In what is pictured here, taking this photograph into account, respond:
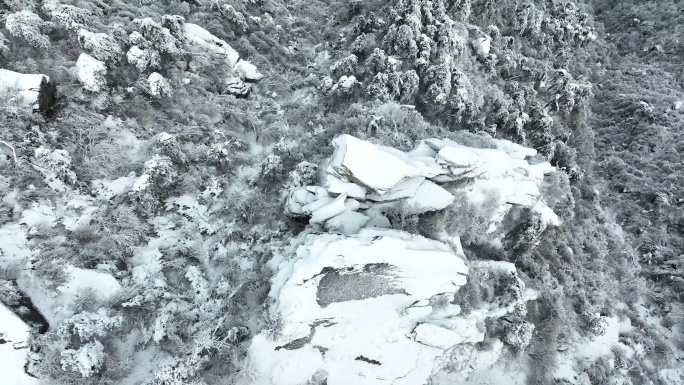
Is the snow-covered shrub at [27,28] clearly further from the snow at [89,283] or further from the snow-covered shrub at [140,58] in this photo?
the snow at [89,283]

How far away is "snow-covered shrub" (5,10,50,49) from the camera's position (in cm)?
1516

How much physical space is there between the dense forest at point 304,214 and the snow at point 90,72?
0.30ft

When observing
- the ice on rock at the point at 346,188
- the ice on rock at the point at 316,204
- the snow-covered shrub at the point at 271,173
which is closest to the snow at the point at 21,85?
Result: the snow-covered shrub at the point at 271,173

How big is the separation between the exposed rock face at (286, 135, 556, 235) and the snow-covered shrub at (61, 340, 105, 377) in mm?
7476

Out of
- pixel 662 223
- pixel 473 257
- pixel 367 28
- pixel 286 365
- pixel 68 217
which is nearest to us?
pixel 286 365

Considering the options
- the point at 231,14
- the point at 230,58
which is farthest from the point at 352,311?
the point at 231,14

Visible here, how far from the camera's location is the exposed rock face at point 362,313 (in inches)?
437

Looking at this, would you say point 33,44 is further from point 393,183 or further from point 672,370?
point 672,370

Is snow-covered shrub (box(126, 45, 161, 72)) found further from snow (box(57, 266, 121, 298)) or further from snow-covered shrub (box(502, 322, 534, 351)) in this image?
snow-covered shrub (box(502, 322, 534, 351))

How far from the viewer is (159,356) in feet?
36.4

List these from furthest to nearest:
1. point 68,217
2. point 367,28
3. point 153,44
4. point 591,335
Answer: point 367,28 → point 153,44 → point 591,335 → point 68,217

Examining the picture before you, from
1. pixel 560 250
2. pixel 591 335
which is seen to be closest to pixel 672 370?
pixel 591 335

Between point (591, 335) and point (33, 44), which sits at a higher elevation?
point (33, 44)

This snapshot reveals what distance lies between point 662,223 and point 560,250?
1019 centimetres
